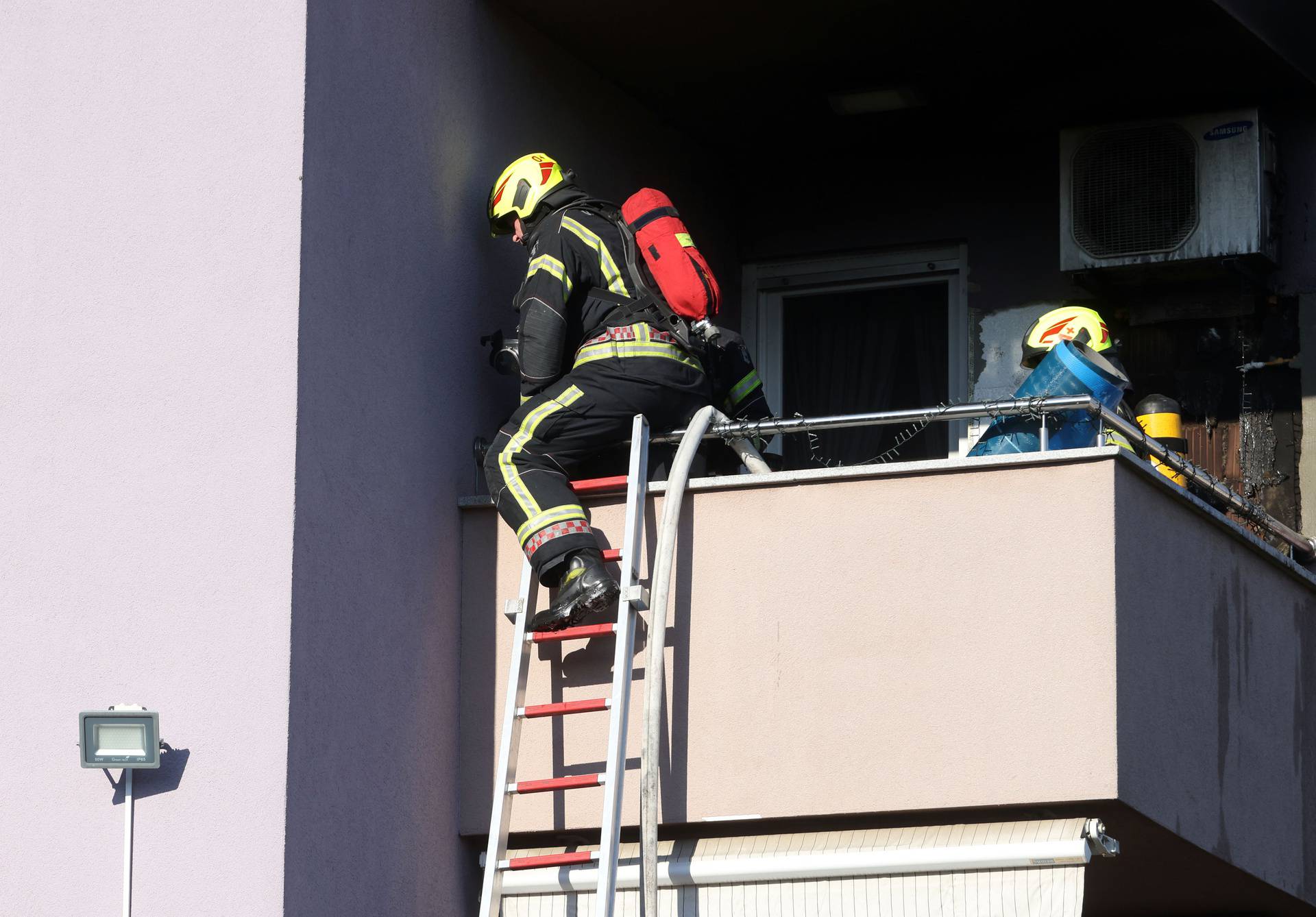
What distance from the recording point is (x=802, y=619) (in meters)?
7.34

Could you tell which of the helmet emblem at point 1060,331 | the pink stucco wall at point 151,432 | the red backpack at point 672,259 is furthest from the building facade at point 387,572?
the helmet emblem at point 1060,331

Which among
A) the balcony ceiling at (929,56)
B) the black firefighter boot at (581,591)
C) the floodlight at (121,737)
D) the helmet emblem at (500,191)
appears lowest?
the floodlight at (121,737)

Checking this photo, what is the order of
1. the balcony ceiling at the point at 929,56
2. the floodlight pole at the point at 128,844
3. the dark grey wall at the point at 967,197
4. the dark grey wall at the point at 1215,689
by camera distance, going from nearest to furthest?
the floodlight pole at the point at 128,844 → the dark grey wall at the point at 1215,689 → the balcony ceiling at the point at 929,56 → the dark grey wall at the point at 967,197

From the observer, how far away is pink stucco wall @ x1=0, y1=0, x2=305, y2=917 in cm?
694

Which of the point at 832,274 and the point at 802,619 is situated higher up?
the point at 832,274

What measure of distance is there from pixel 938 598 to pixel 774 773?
2.59ft

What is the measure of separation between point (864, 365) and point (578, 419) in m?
3.01

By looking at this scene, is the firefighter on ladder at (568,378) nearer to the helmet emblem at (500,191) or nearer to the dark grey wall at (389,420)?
the helmet emblem at (500,191)

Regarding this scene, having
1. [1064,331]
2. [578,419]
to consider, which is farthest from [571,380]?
[1064,331]

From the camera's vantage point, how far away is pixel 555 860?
24.0ft

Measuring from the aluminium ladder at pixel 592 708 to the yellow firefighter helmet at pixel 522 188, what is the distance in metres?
0.94

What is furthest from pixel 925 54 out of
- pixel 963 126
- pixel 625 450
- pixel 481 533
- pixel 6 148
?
pixel 6 148

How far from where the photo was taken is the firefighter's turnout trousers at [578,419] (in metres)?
7.59

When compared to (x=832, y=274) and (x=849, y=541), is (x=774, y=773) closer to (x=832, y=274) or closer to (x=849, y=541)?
(x=849, y=541)
